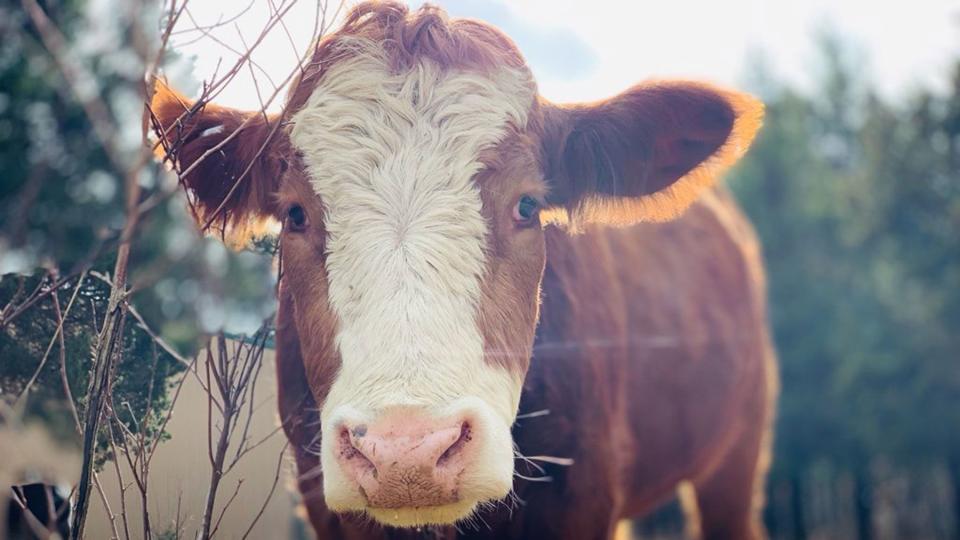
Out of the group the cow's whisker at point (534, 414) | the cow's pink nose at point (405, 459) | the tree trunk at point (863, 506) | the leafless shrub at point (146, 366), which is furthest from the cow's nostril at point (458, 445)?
the tree trunk at point (863, 506)

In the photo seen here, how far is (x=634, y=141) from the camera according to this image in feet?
10.4

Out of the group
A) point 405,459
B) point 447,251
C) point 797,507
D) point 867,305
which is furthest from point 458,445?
point 867,305

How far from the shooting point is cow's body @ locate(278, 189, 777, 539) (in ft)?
10.5

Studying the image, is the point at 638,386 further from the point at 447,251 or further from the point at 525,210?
the point at 447,251

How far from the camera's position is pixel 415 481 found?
2.10 metres

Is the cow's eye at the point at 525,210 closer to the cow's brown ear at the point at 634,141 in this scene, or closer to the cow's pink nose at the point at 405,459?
the cow's brown ear at the point at 634,141

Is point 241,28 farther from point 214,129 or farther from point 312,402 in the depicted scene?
point 312,402

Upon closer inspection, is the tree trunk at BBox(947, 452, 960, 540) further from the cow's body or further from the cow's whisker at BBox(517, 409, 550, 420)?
the cow's whisker at BBox(517, 409, 550, 420)

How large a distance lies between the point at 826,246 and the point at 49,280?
20.2m

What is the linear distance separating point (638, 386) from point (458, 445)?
253 centimetres

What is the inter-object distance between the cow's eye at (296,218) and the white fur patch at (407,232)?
0.39 ft

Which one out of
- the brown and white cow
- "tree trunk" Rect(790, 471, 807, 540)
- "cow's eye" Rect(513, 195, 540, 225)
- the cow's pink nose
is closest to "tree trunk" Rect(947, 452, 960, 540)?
"tree trunk" Rect(790, 471, 807, 540)

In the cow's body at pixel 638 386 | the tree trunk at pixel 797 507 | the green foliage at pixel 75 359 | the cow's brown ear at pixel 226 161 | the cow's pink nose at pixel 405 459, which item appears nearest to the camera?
the cow's pink nose at pixel 405 459

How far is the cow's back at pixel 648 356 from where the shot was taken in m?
3.30
